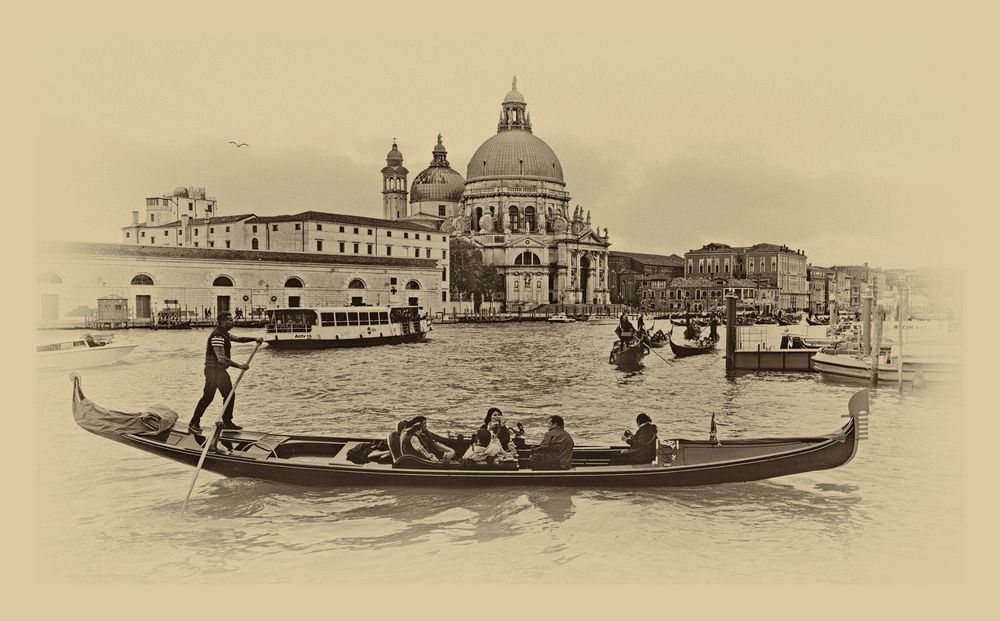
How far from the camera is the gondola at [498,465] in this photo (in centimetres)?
472

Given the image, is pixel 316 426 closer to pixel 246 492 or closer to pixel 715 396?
pixel 246 492

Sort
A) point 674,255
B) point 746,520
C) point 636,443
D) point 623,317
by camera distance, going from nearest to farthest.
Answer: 1. point 746,520
2. point 636,443
3. point 674,255
4. point 623,317

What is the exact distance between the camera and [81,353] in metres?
5.77

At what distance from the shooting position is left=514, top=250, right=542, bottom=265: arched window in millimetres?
29975

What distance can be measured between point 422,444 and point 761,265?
3.25m

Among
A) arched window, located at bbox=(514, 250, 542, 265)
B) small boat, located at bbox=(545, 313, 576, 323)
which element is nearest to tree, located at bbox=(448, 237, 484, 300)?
small boat, located at bbox=(545, 313, 576, 323)

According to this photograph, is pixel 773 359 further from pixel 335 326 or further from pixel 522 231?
pixel 522 231

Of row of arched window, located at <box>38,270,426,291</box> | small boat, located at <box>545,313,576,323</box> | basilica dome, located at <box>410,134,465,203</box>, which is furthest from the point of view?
small boat, located at <box>545,313,576,323</box>

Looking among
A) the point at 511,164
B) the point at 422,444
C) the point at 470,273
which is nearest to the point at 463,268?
the point at 470,273

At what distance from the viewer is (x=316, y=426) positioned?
6.10 m

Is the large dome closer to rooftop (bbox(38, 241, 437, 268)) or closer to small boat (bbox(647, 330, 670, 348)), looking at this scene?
small boat (bbox(647, 330, 670, 348))

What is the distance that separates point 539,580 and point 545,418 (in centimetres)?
231

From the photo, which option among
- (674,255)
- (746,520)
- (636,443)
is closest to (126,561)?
(636,443)

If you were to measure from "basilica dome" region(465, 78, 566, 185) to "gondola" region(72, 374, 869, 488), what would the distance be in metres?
2.57
